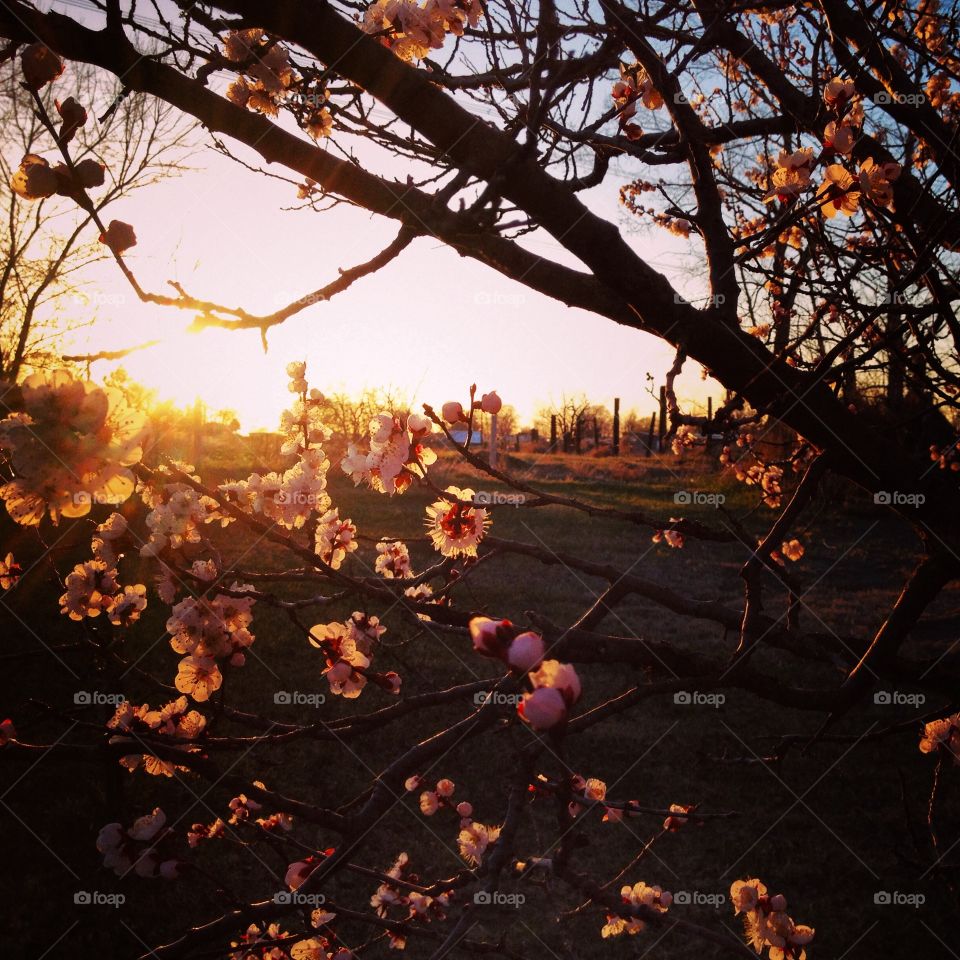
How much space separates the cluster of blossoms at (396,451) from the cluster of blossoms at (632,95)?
1.47 metres

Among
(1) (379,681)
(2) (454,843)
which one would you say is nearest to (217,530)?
(2) (454,843)

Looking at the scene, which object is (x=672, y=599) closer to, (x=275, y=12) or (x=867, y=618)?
(x=275, y=12)

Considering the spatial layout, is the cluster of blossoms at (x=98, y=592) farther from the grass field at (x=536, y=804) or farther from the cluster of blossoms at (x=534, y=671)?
Result: the cluster of blossoms at (x=534, y=671)

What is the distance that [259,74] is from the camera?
2252mm

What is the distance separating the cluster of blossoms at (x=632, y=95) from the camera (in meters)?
2.59

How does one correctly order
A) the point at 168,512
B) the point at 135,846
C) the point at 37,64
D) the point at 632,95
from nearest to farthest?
the point at 37,64, the point at 168,512, the point at 135,846, the point at 632,95

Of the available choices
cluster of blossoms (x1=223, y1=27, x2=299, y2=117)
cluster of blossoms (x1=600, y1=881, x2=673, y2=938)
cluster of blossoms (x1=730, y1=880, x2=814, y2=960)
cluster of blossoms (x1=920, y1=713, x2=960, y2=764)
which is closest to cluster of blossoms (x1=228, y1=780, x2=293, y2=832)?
cluster of blossoms (x1=600, y1=881, x2=673, y2=938)

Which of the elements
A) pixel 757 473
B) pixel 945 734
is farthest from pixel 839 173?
pixel 757 473

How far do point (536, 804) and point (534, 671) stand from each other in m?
3.89

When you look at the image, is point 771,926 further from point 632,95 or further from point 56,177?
point 632,95

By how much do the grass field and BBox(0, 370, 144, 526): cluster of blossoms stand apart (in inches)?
24.5

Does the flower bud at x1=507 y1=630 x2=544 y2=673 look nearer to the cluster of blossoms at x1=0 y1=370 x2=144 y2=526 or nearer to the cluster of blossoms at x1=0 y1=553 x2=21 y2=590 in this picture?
the cluster of blossoms at x1=0 y1=370 x2=144 y2=526

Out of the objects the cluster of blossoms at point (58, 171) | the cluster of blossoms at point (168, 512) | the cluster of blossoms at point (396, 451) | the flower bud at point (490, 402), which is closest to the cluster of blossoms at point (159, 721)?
the cluster of blossoms at point (168, 512)

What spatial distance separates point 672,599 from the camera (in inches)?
72.1
